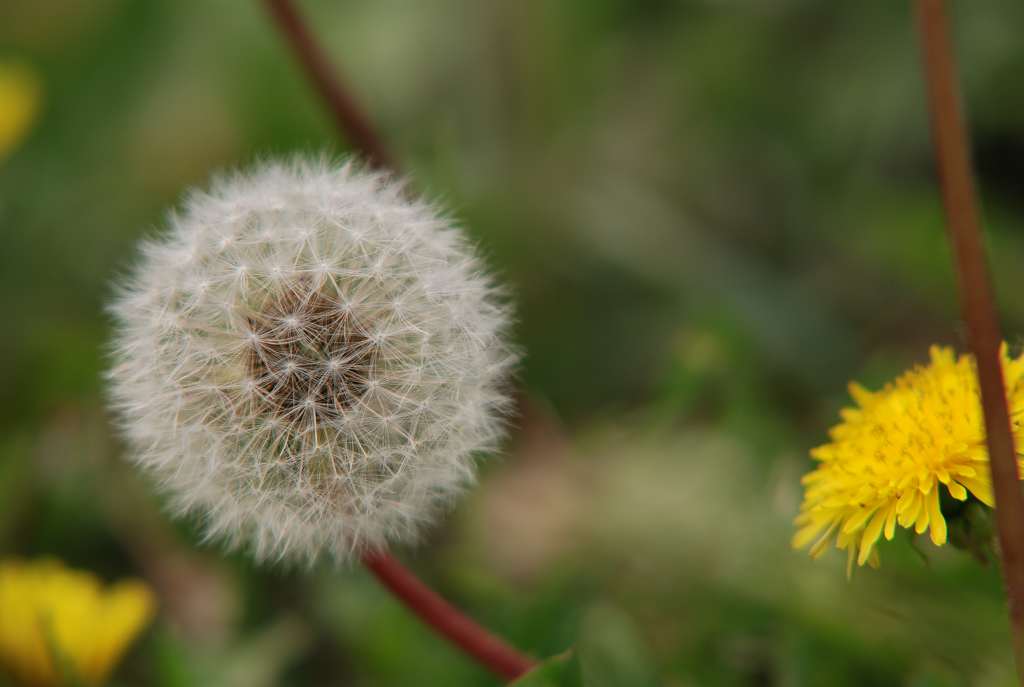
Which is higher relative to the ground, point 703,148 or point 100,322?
point 703,148

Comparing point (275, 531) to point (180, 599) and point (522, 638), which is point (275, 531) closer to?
point (522, 638)

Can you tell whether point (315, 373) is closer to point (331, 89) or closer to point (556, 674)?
point (556, 674)

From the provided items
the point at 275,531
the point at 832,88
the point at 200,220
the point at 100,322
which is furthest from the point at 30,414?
the point at 832,88

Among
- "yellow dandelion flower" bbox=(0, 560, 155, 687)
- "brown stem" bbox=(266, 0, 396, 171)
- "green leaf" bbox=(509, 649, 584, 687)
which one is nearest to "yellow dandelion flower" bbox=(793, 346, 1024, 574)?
"green leaf" bbox=(509, 649, 584, 687)

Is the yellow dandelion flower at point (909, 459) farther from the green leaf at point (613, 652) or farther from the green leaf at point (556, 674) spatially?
the green leaf at point (613, 652)

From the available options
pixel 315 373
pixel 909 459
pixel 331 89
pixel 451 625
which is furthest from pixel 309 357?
pixel 331 89

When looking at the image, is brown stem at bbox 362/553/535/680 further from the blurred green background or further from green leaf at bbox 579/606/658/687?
the blurred green background
